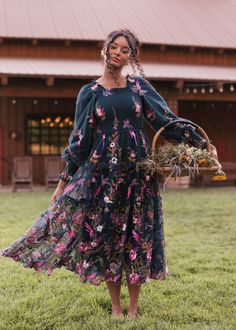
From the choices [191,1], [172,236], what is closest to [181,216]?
[172,236]

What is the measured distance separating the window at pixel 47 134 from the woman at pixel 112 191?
12.9m

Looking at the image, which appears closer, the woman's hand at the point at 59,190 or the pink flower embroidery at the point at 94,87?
the pink flower embroidery at the point at 94,87

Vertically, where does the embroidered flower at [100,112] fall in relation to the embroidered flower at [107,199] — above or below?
above

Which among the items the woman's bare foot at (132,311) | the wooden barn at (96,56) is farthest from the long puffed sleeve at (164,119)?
the wooden barn at (96,56)

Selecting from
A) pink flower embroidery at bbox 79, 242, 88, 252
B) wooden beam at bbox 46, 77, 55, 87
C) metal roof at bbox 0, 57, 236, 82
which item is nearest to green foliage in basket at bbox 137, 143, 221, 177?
pink flower embroidery at bbox 79, 242, 88, 252

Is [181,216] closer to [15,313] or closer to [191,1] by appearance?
[15,313]

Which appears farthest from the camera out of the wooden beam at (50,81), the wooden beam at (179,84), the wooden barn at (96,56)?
the wooden barn at (96,56)

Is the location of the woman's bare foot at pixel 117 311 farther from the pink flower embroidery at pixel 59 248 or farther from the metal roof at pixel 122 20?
the metal roof at pixel 122 20

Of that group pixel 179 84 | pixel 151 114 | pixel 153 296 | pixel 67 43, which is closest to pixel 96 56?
pixel 67 43

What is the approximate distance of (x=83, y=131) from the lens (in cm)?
337

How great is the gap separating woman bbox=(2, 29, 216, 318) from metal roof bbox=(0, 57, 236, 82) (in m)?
8.84

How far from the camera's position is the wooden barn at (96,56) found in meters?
14.4

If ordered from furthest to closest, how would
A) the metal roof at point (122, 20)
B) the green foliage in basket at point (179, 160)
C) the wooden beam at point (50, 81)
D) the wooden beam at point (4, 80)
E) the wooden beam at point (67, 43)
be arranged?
1. the metal roof at point (122, 20)
2. the wooden beam at point (67, 43)
3. the wooden beam at point (50, 81)
4. the wooden beam at point (4, 80)
5. the green foliage in basket at point (179, 160)

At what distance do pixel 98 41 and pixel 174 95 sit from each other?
129 inches
